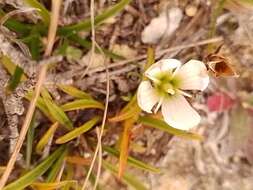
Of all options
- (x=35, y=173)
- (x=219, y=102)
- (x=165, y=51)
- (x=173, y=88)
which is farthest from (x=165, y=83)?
(x=219, y=102)

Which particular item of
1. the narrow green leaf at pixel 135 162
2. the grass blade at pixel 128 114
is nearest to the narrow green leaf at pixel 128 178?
the narrow green leaf at pixel 135 162

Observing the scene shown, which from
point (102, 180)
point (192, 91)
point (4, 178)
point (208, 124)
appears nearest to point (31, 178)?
point (4, 178)

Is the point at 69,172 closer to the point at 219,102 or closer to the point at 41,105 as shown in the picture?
the point at 41,105

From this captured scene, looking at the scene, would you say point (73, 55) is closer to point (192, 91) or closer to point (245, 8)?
point (192, 91)

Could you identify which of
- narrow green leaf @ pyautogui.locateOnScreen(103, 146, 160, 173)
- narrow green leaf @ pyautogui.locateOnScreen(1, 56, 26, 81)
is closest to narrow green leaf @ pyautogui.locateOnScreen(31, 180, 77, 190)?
narrow green leaf @ pyautogui.locateOnScreen(103, 146, 160, 173)

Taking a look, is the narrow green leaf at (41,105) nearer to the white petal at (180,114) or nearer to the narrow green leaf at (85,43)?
the narrow green leaf at (85,43)

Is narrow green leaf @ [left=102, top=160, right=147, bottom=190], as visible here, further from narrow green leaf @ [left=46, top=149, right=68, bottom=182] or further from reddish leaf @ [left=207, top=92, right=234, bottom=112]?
reddish leaf @ [left=207, top=92, right=234, bottom=112]
